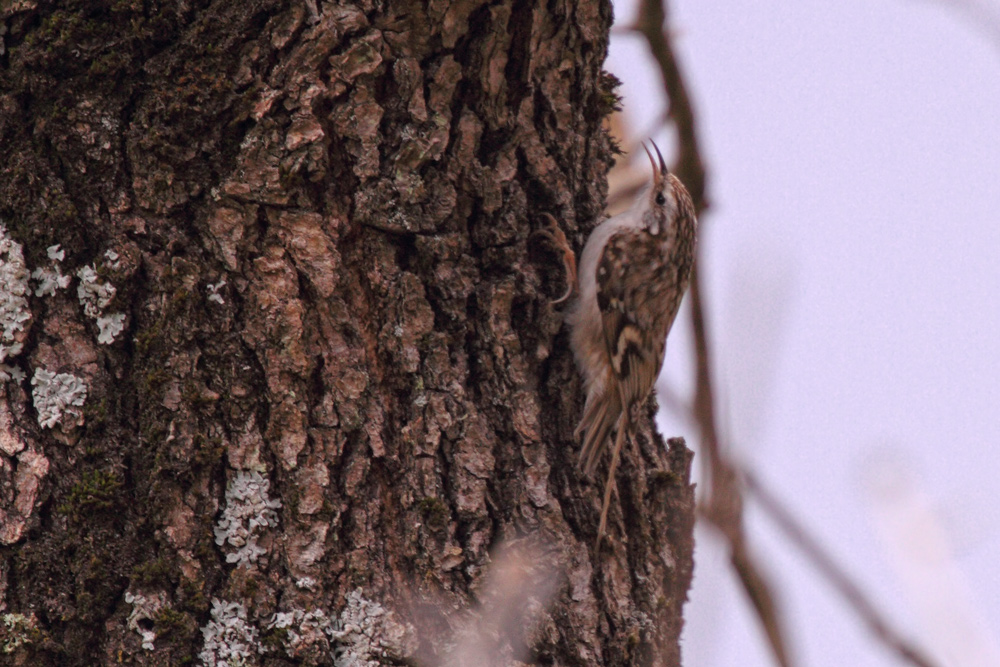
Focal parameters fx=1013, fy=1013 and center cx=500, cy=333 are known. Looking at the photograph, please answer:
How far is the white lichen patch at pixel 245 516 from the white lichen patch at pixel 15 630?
29cm

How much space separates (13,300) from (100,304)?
0.13 meters

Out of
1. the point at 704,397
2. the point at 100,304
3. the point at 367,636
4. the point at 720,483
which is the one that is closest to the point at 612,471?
the point at 720,483

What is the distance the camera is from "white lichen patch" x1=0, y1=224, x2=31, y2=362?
1.56 meters

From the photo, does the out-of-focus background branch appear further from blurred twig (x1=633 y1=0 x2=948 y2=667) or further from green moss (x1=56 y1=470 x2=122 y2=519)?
green moss (x1=56 y1=470 x2=122 y2=519)

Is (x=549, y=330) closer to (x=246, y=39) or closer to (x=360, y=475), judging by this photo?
(x=360, y=475)

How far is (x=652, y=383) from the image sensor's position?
2.34 metres

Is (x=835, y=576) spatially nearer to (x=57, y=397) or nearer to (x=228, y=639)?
A: (x=228, y=639)

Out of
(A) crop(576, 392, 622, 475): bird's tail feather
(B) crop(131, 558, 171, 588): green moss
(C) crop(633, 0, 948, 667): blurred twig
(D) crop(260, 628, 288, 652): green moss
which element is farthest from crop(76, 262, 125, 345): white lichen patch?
(C) crop(633, 0, 948, 667): blurred twig

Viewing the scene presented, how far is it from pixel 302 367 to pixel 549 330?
0.55m

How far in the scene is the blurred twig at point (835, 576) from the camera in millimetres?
1983

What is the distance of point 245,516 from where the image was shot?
5.11 feet

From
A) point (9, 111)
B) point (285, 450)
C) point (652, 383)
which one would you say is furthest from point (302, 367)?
point (652, 383)

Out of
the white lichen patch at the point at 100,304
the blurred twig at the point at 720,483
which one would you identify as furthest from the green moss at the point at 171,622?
the blurred twig at the point at 720,483

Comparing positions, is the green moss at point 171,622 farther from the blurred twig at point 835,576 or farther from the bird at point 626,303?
the blurred twig at point 835,576
